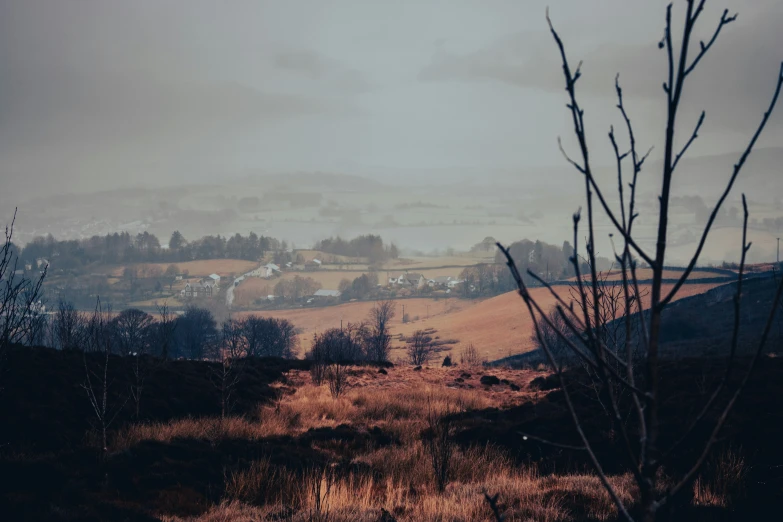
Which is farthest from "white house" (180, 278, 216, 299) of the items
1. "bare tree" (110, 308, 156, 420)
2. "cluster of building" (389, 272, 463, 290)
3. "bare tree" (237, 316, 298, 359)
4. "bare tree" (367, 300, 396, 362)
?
"bare tree" (110, 308, 156, 420)

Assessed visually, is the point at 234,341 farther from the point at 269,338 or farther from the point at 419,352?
the point at 269,338

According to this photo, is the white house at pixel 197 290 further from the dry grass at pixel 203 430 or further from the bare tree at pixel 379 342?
the dry grass at pixel 203 430

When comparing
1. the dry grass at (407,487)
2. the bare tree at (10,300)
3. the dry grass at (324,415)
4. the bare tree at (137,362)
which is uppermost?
the bare tree at (10,300)

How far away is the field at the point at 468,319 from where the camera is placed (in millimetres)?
80062

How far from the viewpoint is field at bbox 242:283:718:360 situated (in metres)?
80.1

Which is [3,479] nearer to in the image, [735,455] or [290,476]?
[290,476]

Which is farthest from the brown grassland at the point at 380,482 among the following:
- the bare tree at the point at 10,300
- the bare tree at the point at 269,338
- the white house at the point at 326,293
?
the white house at the point at 326,293

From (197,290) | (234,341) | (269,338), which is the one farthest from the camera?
(197,290)

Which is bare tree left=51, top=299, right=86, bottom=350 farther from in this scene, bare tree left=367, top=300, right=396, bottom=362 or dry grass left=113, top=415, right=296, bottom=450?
bare tree left=367, top=300, right=396, bottom=362

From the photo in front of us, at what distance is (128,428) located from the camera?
1080 cm

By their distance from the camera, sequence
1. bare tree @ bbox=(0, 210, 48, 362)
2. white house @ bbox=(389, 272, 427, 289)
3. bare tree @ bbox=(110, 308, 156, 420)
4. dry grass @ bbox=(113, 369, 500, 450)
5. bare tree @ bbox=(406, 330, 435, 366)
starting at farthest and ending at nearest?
white house @ bbox=(389, 272, 427, 289), bare tree @ bbox=(406, 330, 435, 366), bare tree @ bbox=(110, 308, 156, 420), dry grass @ bbox=(113, 369, 500, 450), bare tree @ bbox=(0, 210, 48, 362)

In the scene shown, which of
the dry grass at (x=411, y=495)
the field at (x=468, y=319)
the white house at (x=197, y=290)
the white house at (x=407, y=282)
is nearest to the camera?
the dry grass at (x=411, y=495)

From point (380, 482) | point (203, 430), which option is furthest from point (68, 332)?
point (380, 482)

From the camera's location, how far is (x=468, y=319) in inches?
4245
